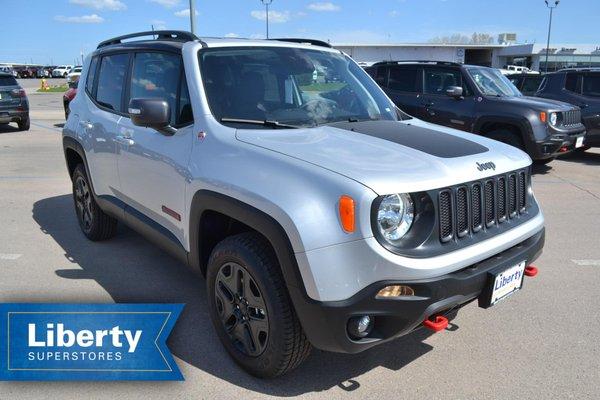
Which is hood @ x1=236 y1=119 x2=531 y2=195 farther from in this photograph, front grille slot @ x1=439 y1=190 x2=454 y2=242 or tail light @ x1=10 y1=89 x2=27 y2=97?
tail light @ x1=10 y1=89 x2=27 y2=97

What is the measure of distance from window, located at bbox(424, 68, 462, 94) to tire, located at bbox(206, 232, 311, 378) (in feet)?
25.2

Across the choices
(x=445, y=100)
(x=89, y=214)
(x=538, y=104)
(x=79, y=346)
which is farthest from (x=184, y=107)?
(x=538, y=104)

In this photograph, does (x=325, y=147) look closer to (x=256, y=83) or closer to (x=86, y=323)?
(x=256, y=83)

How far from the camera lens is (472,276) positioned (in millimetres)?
2605

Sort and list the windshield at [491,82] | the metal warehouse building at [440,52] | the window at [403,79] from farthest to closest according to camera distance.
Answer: the metal warehouse building at [440,52]
the window at [403,79]
the windshield at [491,82]

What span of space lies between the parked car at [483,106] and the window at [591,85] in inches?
60.2

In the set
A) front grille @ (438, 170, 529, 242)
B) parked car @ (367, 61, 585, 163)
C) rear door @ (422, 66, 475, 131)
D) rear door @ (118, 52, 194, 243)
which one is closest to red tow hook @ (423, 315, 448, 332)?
front grille @ (438, 170, 529, 242)

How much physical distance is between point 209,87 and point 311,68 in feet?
3.04

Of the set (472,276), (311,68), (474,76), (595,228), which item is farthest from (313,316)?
(474,76)

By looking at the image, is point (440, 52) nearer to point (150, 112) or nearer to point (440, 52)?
point (440, 52)

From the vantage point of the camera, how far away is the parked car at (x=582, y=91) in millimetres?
10125

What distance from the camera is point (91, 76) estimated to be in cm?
516

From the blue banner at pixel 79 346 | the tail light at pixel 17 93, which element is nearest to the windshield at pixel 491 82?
the blue banner at pixel 79 346

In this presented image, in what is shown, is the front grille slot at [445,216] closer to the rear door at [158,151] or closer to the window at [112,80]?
the rear door at [158,151]
